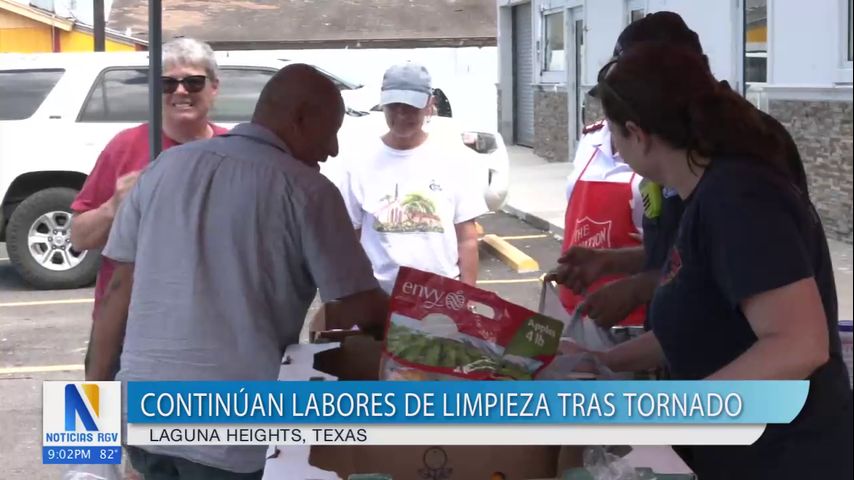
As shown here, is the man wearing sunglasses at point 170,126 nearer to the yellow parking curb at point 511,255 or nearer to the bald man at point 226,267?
the bald man at point 226,267

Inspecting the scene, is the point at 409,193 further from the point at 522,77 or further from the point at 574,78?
the point at 522,77

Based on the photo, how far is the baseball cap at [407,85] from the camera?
148 inches

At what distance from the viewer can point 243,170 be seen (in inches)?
92.4

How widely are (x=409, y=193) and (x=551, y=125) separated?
Result: 14.7 m

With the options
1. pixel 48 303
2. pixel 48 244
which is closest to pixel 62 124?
pixel 48 244

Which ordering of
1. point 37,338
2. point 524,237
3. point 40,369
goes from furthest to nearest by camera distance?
point 524,237
point 37,338
point 40,369

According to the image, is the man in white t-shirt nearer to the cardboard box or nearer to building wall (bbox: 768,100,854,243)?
building wall (bbox: 768,100,854,243)

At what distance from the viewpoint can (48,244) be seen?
9.17m

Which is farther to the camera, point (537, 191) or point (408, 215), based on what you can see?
point (537, 191)

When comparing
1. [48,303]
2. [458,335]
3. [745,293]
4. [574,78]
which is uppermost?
[574,78]

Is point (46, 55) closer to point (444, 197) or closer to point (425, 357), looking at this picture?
point (444, 197)

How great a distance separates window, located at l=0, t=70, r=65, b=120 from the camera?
7973 mm

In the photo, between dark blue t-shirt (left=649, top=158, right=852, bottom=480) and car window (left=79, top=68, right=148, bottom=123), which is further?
car window (left=79, top=68, right=148, bottom=123)

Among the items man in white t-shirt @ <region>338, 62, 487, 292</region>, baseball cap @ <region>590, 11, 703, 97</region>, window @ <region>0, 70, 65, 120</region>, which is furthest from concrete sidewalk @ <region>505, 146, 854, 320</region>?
baseball cap @ <region>590, 11, 703, 97</region>
